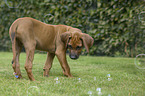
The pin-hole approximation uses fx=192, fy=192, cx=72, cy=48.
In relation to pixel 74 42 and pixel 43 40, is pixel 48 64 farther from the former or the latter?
pixel 74 42

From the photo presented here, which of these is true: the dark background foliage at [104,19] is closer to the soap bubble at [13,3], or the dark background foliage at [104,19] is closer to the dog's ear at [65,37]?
the soap bubble at [13,3]

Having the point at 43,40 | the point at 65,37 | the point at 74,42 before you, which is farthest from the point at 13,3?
the point at 74,42

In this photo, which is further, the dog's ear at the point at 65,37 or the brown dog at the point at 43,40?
the dog's ear at the point at 65,37

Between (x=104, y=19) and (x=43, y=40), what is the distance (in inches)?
168

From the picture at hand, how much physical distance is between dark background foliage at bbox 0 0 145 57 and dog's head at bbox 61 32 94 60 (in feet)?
9.82

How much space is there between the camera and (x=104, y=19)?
748cm

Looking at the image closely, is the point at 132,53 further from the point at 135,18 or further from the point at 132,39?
the point at 135,18

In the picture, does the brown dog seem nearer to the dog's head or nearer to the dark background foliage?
the dog's head

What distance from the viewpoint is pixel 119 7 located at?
23.4ft

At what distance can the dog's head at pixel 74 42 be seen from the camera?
367cm

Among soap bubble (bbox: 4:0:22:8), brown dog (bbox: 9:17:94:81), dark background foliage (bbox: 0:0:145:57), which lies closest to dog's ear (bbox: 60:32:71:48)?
brown dog (bbox: 9:17:94:81)

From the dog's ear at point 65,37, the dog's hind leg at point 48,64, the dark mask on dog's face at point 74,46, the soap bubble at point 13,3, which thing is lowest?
the dog's hind leg at point 48,64

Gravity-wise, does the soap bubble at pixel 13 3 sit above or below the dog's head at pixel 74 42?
above

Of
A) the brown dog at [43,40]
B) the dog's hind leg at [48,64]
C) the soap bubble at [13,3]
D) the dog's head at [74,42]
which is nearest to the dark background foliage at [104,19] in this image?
the soap bubble at [13,3]
